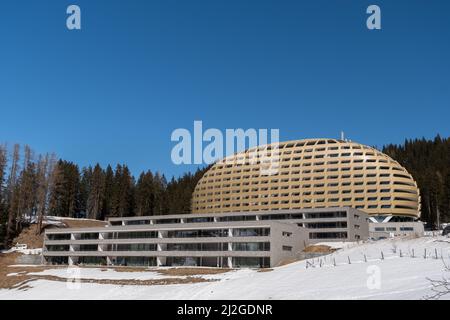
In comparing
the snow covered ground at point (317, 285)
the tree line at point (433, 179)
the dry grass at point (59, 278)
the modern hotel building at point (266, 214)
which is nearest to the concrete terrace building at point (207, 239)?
the modern hotel building at point (266, 214)

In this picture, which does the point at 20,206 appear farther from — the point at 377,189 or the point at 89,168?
the point at 377,189

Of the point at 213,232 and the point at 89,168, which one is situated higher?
the point at 89,168

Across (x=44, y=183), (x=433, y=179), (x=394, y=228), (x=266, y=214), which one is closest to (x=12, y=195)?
(x=44, y=183)

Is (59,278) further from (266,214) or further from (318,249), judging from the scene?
(266,214)

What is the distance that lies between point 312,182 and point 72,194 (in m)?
82.1

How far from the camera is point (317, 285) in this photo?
43562 mm

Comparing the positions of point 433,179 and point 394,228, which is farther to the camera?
point 433,179

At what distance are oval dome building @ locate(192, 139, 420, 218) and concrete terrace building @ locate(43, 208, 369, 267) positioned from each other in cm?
3111

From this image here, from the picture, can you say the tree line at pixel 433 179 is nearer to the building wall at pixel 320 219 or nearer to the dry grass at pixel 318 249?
the building wall at pixel 320 219

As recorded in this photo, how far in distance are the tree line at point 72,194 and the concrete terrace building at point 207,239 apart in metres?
15.3
